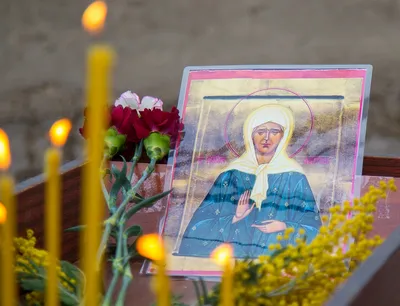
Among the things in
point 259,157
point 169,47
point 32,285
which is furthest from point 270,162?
point 169,47

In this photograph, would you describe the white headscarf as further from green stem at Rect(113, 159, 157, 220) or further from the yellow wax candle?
the yellow wax candle

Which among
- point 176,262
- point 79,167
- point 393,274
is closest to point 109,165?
point 79,167

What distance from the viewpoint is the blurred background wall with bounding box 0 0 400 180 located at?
2369 mm

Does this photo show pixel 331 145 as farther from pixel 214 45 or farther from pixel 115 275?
pixel 214 45

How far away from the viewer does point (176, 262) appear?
0.88 meters

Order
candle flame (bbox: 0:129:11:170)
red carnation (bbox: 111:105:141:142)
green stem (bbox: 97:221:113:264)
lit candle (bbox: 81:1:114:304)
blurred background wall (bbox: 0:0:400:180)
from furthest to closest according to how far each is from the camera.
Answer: blurred background wall (bbox: 0:0:400:180)
red carnation (bbox: 111:105:141:142)
green stem (bbox: 97:221:113:264)
candle flame (bbox: 0:129:11:170)
lit candle (bbox: 81:1:114:304)

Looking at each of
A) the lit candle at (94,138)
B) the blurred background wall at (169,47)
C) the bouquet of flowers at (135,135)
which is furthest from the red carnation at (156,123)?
the blurred background wall at (169,47)

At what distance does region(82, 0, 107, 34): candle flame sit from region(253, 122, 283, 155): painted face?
0.48m

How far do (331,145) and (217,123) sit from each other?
15cm

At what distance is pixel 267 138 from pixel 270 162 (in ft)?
0.12

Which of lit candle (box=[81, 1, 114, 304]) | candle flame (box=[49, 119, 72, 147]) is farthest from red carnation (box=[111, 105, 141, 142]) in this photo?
lit candle (box=[81, 1, 114, 304])

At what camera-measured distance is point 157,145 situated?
0.95m

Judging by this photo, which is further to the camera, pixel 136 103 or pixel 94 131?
pixel 136 103

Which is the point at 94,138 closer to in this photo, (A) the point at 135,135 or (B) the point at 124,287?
(B) the point at 124,287
